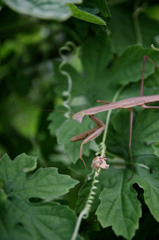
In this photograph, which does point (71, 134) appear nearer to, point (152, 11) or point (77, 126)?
point (77, 126)

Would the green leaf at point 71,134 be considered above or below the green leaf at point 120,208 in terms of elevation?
above

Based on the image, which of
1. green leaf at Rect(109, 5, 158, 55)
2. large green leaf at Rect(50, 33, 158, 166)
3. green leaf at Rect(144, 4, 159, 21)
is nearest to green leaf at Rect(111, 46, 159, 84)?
large green leaf at Rect(50, 33, 158, 166)

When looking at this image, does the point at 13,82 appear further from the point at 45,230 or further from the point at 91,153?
the point at 45,230

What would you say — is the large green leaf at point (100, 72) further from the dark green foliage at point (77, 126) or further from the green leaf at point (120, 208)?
the green leaf at point (120, 208)

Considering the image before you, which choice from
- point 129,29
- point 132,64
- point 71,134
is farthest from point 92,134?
point 129,29

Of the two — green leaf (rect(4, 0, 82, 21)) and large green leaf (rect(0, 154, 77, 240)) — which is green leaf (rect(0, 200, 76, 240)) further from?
green leaf (rect(4, 0, 82, 21))

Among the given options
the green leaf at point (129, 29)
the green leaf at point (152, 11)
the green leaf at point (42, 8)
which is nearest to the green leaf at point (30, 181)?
the green leaf at point (42, 8)
